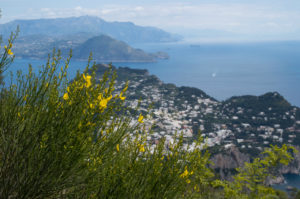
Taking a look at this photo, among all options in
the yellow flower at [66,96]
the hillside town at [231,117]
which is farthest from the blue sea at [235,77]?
the yellow flower at [66,96]

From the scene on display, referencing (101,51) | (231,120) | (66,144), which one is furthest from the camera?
(101,51)

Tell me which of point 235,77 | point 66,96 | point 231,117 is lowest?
point 231,117

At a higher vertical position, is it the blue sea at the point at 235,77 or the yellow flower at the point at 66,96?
the yellow flower at the point at 66,96

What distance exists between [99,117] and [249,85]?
91.7 metres

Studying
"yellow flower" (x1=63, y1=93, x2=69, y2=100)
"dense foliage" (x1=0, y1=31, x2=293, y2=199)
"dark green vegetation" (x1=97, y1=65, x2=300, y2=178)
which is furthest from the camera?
"dark green vegetation" (x1=97, y1=65, x2=300, y2=178)

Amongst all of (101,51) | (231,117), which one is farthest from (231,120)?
(101,51)

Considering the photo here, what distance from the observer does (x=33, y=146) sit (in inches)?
71.6

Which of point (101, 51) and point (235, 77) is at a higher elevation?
point (101, 51)

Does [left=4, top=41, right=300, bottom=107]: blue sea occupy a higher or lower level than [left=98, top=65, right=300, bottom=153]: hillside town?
higher

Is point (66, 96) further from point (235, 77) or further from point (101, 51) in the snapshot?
point (101, 51)

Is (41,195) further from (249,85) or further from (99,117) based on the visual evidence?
(249,85)

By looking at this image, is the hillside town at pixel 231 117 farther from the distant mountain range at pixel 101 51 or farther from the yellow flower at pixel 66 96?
the distant mountain range at pixel 101 51

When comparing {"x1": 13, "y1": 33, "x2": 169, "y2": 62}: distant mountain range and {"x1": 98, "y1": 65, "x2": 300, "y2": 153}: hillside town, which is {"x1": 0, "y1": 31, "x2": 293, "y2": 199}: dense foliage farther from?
{"x1": 13, "y1": 33, "x2": 169, "y2": 62}: distant mountain range

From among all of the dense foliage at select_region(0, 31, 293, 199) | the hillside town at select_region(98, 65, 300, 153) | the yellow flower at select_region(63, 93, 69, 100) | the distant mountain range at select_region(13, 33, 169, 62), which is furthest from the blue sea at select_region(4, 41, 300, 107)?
the yellow flower at select_region(63, 93, 69, 100)
